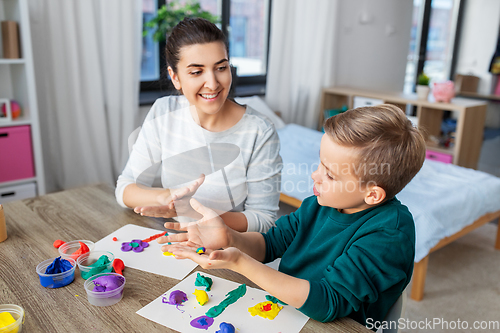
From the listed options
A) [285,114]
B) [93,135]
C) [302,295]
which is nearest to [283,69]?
[285,114]

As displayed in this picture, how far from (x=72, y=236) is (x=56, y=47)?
1633 millimetres

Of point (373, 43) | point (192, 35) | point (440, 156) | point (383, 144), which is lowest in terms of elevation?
point (440, 156)

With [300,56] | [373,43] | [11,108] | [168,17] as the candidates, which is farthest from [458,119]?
[11,108]

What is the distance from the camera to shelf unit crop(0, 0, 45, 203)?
2.07 meters

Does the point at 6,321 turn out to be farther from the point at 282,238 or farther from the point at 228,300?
the point at 282,238

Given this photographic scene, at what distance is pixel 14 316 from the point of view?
74 centimetres

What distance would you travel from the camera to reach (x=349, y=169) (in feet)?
2.66

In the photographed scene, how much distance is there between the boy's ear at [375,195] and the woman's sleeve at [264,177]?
46 centimetres

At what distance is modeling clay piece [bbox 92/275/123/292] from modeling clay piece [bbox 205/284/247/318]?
20 centimetres

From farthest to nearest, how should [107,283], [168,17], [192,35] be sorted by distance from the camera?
[168,17] → [192,35] → [107,283]

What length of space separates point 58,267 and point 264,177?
2.05ft

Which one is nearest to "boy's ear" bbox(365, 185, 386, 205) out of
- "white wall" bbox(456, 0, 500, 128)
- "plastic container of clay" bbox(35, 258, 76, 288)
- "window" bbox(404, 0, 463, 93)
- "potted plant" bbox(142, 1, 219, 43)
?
"plastic container of clay" bbox(35, 258, 76, 288)

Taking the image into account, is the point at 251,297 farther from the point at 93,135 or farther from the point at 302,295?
the point at 93,135

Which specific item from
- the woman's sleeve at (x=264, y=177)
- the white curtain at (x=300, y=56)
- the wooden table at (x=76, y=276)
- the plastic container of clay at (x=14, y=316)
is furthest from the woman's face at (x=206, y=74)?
the white curtain at (x=300, y=56)
